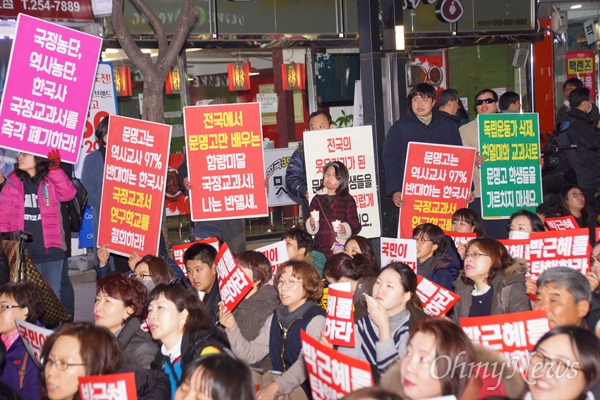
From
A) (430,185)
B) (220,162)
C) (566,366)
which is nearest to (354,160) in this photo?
(430,185)

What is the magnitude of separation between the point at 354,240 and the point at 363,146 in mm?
2572

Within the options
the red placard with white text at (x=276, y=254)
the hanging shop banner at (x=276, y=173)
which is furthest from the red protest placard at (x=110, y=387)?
the hanging shop banner at (x=276, y=173)

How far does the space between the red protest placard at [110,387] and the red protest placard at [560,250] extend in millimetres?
3759

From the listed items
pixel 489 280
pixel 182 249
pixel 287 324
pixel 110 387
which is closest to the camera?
pixel 110 387

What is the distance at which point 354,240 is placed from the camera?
7.70 metres

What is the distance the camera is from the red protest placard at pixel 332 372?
4.10 meters

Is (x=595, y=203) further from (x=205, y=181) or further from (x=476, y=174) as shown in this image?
(x=205, y=181)

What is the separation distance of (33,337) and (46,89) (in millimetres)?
3344

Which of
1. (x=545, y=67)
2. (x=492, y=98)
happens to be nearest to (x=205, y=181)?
(x=492, y=98)

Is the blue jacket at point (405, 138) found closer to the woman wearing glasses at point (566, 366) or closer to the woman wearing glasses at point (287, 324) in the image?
the woman wearing glasses at point (287, 324)

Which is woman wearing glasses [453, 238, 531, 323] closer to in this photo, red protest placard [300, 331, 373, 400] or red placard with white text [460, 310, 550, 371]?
red placard with white text [460, 310, 550, 371]

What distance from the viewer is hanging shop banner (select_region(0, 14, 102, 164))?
26.5 feet

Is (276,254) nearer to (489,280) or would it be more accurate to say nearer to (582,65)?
(489,280)

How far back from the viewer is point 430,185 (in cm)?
988
